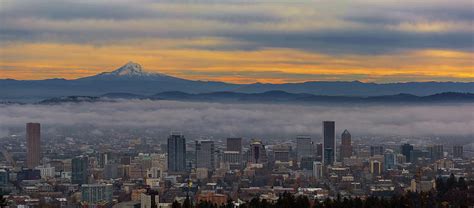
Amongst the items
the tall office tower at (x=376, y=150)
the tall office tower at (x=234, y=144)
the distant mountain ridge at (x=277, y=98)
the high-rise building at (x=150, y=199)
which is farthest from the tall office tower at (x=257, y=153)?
the high-rise building at (x=150, y=199)

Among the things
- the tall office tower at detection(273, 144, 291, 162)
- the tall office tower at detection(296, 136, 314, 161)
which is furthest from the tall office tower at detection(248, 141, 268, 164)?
the tall office tower at detection(296, 136, 314, 161)

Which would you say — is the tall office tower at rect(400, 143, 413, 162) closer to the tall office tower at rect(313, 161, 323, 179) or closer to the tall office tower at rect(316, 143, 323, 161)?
the tall office tower at rect(316, 143, 323, 161)

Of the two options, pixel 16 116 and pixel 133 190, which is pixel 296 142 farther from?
pixel 133 190

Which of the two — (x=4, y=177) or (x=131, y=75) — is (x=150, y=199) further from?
(x=131, y=75)

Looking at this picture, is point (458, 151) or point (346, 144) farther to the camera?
point (346, 144)

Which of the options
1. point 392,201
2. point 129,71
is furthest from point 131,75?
point 392,201
